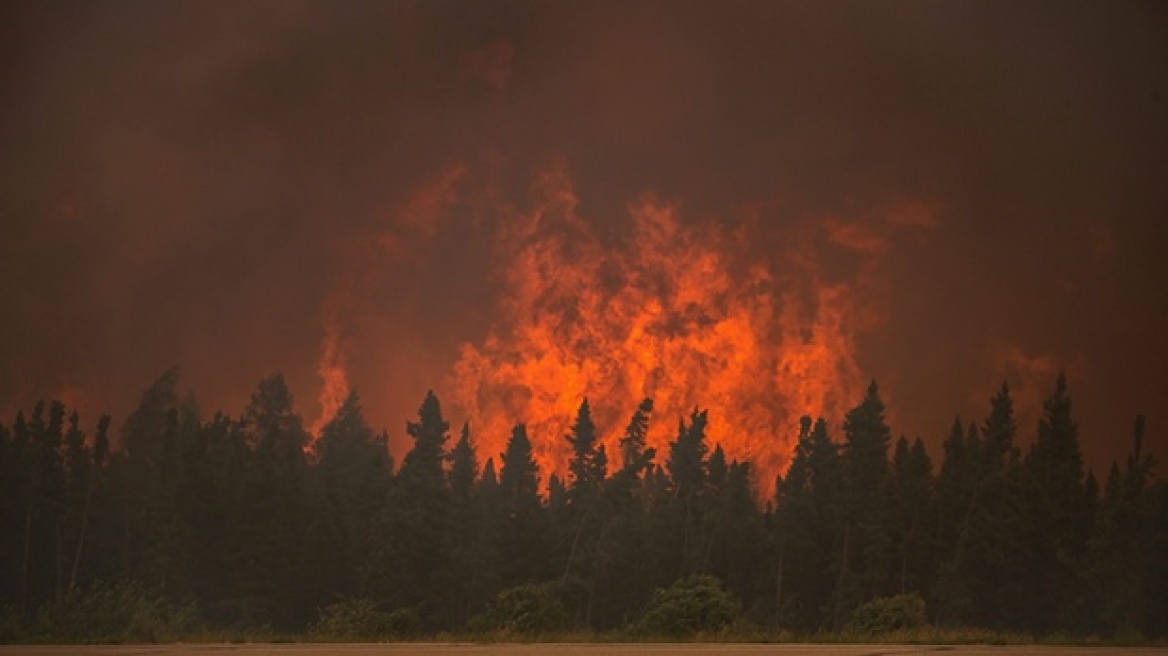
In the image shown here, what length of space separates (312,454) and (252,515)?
2568 centimetres

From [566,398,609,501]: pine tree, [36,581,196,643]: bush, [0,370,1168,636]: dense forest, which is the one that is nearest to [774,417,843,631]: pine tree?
[0,370,1168,636]: dense forest

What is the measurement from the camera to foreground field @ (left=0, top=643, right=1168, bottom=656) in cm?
2639

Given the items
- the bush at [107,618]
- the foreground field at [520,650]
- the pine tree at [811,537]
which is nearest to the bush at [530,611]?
the bush at [107,618]

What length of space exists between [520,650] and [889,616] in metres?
26.5

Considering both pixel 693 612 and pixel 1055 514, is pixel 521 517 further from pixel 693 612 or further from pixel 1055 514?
pixel 693 612

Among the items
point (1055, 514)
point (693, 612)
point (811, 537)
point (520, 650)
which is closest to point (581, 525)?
point (811, 537)

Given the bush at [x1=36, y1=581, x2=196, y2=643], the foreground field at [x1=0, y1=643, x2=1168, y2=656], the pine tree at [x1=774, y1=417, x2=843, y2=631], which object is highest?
the pine tree at [x1=774, y1=417, x2=843, y2=631]

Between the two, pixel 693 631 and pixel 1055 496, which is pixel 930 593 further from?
pixel 693 631

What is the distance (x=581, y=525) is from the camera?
336 feet

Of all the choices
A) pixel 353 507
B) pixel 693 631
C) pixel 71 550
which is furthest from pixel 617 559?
pixel 693 631

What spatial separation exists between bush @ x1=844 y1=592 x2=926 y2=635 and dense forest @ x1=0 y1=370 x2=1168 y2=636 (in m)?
34.9

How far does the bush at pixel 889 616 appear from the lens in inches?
1853

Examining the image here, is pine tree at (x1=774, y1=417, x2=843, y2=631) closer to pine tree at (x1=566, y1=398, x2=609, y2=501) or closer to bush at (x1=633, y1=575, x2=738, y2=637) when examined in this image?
pine tree at (x1=566, y1=398, x2=609, y2=501)

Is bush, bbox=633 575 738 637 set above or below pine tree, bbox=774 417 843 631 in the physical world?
below
